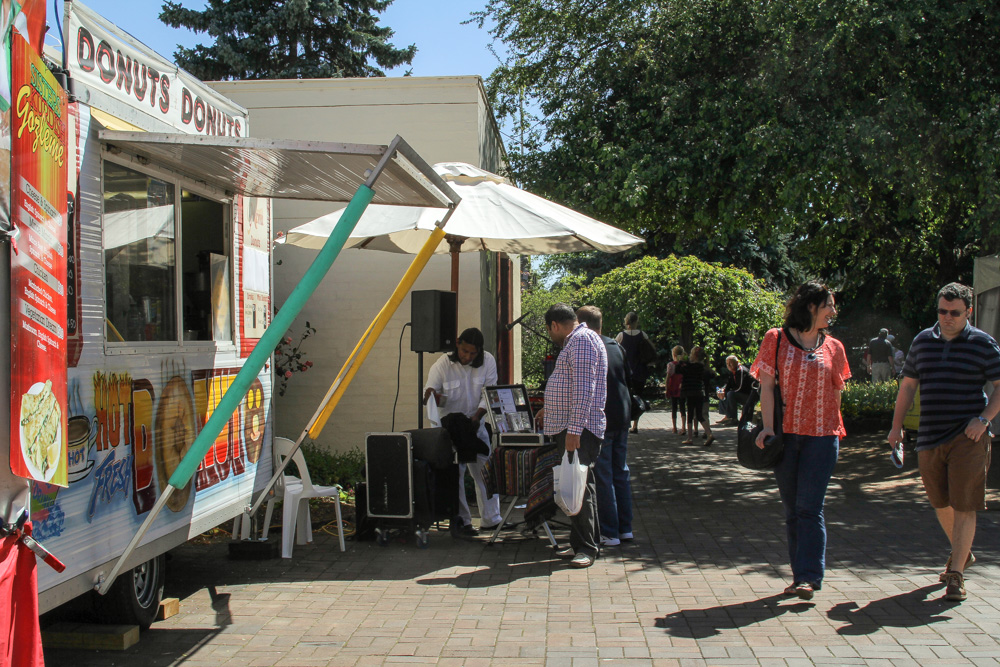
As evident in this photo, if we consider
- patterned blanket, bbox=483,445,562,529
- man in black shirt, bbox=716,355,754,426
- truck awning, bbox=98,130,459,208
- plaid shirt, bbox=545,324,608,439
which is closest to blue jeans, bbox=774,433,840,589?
plaid shirt, bbox=545,324,608,439

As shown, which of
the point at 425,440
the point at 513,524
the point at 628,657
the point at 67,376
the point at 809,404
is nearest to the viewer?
the point at 67,376

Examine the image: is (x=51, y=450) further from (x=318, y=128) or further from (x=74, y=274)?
(x=318, y=128)

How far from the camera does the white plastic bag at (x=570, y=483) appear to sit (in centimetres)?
586

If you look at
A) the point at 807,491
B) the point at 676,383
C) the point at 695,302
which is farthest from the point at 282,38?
the point at 807,491

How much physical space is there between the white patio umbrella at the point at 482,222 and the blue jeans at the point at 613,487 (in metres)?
1.67

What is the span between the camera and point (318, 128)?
380 inches

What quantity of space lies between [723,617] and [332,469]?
480 cm

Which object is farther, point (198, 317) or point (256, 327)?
point (256, 327)

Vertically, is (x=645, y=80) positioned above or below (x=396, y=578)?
above

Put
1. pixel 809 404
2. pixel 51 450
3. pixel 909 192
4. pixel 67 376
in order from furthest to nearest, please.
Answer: pixel 909 192, pixel 809 404, pixel 67 376, pixel 51 450

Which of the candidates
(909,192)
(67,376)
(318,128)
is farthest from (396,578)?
(909,192)

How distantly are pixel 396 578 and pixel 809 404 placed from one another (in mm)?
2867

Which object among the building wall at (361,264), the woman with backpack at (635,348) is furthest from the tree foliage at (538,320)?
the building wall at (361,264)

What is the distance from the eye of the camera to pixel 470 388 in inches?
292
